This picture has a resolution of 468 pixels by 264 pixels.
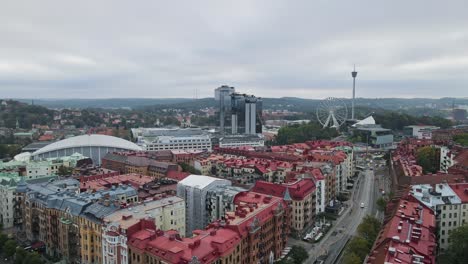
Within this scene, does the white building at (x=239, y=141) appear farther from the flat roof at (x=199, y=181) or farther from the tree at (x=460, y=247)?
the tree at (x=460, y=247)

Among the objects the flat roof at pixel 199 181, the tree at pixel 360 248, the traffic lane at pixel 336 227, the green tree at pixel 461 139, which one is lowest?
the traffic lane at pixel 336 227

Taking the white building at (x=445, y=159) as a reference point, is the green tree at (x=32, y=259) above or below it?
below

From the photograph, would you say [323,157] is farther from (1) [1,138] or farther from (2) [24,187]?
(1) [1,138]

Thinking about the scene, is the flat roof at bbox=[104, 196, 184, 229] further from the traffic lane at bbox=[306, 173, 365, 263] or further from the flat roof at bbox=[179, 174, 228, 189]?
the traffic lane at bbox=[306, 173, 365, 263]

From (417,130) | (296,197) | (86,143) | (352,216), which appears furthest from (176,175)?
(417,130)

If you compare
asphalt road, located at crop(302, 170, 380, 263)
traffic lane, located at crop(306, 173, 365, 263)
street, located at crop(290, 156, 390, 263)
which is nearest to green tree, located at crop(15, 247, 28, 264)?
street, located at crop(290, 156, 390, 263)

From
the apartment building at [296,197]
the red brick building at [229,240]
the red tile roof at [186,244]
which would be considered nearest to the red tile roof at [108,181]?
the apartment building at [296,197]

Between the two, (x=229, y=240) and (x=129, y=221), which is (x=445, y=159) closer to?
(x=229, y=240)
